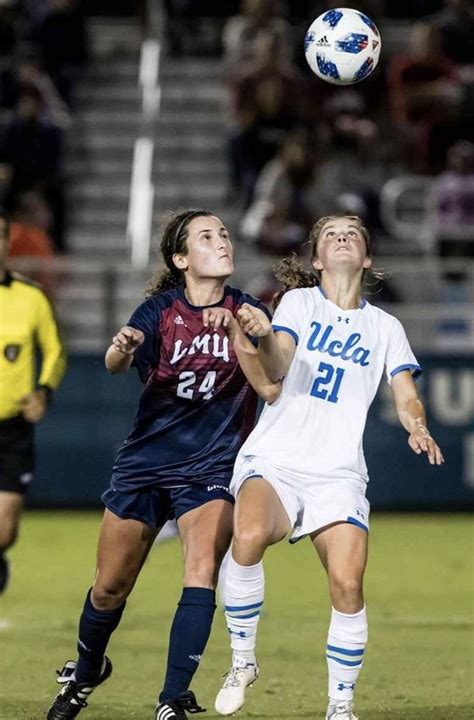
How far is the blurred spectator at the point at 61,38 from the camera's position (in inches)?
685

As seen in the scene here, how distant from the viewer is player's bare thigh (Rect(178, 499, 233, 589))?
6.47 metres

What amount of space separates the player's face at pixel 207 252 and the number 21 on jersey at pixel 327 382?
23.0 inches

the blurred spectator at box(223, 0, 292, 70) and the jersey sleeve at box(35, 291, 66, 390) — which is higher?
the blurred spectator at box(223, 0, 292, 70)

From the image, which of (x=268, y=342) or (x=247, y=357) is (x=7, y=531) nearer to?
(x=247, y=357)

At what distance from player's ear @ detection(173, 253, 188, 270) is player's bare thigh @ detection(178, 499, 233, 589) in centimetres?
104

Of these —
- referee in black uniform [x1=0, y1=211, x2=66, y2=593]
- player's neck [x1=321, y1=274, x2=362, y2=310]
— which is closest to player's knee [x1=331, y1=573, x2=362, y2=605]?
player's neck [x1=321, y1=274, x2=362, y2=310]

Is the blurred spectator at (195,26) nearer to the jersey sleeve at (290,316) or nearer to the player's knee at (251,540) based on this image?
the jersey sleeve at (290,316)

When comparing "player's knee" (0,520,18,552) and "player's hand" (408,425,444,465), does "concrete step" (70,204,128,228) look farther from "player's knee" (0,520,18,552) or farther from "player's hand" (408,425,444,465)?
"player's hand" (408,425,444,465)

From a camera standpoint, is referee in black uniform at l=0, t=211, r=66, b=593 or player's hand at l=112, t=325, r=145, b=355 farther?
referee in black uniform at l=0, t=211, r=66, b=593

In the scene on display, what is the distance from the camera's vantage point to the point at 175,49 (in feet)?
60.7

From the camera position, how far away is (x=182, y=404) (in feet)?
22.3

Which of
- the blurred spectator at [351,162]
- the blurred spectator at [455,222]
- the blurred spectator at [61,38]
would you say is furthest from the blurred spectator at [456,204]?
the blurred spectator at [61,38]

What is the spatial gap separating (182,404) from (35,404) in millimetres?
2531

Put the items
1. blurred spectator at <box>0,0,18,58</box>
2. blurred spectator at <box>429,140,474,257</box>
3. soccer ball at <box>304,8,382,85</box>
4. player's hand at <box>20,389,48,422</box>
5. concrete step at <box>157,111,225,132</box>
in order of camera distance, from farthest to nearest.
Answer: concrete step at <box>157,111,225,132</box>, blurred spectator at <box>0,0,18,58</box>, blurred spectator at <box>429,140,474,257</box>, player's hand at <box>20,389,48,422</box>, soccer ball at <box>304,8,382,85</box>
